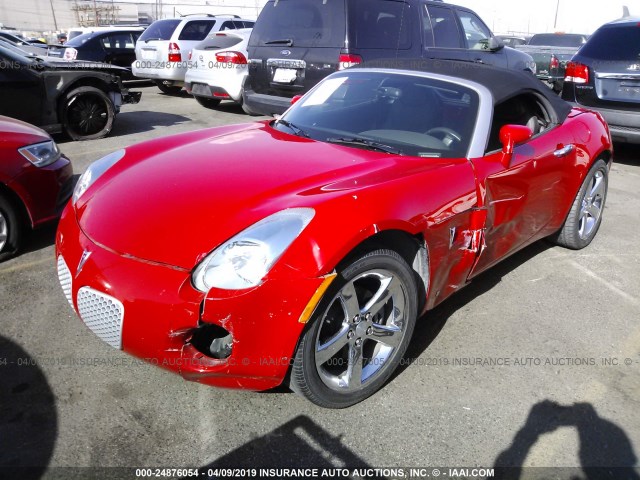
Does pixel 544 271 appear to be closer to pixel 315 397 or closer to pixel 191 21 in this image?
pixel 315 397

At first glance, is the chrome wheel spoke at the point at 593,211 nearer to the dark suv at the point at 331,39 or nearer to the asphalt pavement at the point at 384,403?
the asphalt pavement at the point at 384,403

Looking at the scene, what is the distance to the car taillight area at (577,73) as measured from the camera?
7.18 metres

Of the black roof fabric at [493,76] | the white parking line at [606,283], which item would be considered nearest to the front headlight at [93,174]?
the black roof fabric at [493,76]

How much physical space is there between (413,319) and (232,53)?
7907mm

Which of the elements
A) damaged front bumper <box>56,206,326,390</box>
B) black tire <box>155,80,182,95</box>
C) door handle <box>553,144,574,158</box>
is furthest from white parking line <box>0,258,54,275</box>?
black tire <box>155,80,182,95</box>

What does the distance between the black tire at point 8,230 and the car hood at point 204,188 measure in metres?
1.13

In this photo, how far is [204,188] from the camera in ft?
8.70

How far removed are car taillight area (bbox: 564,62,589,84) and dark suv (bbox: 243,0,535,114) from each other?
5.02 ft

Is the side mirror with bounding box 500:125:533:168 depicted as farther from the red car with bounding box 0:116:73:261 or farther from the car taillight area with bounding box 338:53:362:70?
the car taillight area with bounding box 338:53:362:70

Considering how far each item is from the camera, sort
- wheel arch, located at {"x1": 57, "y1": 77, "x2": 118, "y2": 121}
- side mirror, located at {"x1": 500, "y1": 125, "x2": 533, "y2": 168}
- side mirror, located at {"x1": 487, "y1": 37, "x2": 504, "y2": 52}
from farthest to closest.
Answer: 1. side mirror, located at {"x1": 487, "y1": 37, "x2": 504, "y2": 52}
2. wheel arch, located at {"x1": 57, "y1": 77, "x2": 118, "y2": 121}
3. side mirror, located at {"x1": 500, "y1": 125, "x2": 533, "y2": 168}

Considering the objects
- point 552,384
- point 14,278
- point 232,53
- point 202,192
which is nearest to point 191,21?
point 232,53

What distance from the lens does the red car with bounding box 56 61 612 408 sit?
219 cm

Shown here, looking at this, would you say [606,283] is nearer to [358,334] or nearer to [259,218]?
[358,334]

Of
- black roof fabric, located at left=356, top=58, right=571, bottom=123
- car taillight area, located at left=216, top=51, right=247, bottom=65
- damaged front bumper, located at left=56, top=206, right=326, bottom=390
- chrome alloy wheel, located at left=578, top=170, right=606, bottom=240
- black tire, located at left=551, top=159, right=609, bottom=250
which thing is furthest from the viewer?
car taillight area, located at left=216, top=51, right=247, bottom=65
